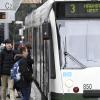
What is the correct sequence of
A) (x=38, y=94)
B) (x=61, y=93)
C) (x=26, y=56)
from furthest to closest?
(x=38, y=94)
(x=26, y=56)
(x=61, y=93)

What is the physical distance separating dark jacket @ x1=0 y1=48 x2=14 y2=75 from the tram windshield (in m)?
3.23

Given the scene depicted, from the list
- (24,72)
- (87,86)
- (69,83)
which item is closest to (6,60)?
(24,72)

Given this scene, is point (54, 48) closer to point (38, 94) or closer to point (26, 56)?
point (26, 56)

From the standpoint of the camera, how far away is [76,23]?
38.9 feet

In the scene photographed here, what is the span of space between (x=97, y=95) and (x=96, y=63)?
2.30 ft

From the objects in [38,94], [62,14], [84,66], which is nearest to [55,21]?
[62,14]

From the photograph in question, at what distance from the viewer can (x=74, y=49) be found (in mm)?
11742

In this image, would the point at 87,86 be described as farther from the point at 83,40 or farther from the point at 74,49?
the point at 83,40

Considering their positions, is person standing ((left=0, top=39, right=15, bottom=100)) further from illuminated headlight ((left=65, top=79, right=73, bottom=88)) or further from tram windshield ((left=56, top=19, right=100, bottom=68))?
illuminated headlight ((left=65, top=79, right=73, bottom=88))

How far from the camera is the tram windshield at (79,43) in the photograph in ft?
38.3

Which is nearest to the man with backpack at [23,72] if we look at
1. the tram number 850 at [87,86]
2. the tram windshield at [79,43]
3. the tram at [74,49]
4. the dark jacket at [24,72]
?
the dark jacket at [24,72]

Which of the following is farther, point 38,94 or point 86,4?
point 38,94

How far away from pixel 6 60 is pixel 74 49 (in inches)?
140

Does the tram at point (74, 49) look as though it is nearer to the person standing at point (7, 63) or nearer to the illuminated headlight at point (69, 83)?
the illuminated headlight at point (69, 83)
